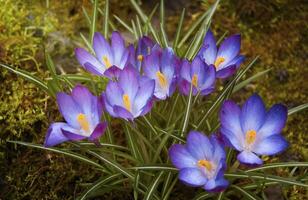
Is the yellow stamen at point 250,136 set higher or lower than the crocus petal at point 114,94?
lower

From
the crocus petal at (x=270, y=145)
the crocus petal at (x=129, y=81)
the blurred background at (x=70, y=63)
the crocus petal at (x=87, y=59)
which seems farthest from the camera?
the blurred background at (x=70, y=63)

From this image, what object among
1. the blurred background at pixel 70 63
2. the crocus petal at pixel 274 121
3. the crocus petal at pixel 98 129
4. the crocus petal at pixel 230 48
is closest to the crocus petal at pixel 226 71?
the crocus petal at pixel 230 48

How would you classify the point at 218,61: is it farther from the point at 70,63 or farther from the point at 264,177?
the point at 70,63

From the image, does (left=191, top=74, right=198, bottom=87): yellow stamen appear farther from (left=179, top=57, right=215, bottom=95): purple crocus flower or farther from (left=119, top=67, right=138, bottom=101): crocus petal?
(left=119, top=67, right=138, bottom=101): crocus petal

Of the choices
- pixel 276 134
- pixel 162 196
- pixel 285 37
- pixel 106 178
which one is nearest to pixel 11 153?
pixel 106 178

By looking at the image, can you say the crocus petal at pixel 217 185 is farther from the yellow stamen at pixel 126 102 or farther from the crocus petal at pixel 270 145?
the yellow stamen at pixel 126 102

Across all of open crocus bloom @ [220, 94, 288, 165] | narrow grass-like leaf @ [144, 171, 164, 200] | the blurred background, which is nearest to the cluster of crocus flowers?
open crocus bloom @ [220, 94, 288, 165]

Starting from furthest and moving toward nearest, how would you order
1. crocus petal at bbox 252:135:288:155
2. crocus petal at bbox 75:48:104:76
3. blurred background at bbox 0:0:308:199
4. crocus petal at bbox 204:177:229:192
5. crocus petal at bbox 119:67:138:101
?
blurred background at bbox 0:0:308:199, crocus petal at bbox 75:48:104:76, crocus petal at bbox 119:67:138:101, crocus petal at bbox 252:135:288:155, crocus petal at bbox 204:177:229:192

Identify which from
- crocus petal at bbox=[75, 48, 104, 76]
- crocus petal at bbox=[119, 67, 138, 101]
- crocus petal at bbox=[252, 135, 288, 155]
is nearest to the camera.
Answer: crocus petal at bbox=[252, 135, 288, 155]

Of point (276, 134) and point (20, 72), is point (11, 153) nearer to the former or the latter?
point (20, 72)
